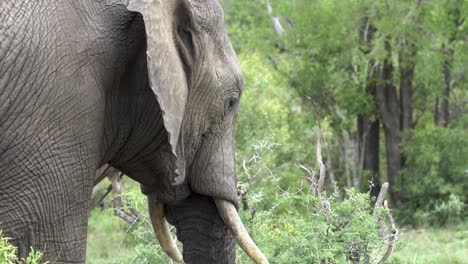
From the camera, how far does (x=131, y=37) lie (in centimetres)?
479

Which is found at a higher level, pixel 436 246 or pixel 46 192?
pixel 46 192

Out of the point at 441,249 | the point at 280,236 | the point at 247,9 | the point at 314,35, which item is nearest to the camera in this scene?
the point at 280,236

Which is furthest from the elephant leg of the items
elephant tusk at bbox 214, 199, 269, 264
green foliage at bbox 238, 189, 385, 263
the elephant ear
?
green foliage at bbox 238, 189, 385, 263

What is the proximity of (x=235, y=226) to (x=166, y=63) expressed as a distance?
1031 millimetres

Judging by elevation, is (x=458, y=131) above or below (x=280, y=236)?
below

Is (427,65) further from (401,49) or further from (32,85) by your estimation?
(32,85)

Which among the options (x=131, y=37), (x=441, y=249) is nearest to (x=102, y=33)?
(x=131, y=37)

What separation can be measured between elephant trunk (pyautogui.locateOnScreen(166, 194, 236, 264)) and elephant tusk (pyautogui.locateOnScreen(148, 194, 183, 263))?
0.11 meters

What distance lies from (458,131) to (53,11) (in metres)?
10.4

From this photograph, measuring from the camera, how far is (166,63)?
4.70m

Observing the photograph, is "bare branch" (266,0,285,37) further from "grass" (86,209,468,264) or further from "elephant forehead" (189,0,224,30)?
"elephant forehead" (189,0,224,30)

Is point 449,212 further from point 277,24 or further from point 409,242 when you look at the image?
point 277,24

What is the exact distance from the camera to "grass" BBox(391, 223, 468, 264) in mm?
9141

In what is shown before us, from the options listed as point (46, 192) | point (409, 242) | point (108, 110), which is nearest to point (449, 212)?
point (409, 242)
